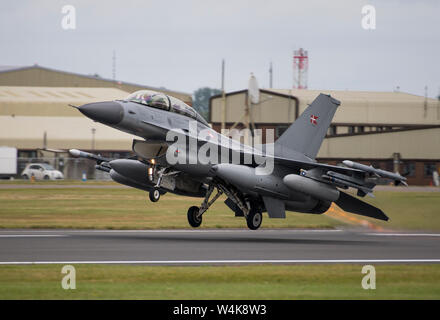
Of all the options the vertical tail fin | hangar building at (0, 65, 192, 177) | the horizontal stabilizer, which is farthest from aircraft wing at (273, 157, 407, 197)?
hangar building at (0, 65, 192, 177)

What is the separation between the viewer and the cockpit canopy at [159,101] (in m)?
19.5

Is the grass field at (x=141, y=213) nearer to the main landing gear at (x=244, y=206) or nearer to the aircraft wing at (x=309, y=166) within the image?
the aircraft wing at (x=309, y=166)

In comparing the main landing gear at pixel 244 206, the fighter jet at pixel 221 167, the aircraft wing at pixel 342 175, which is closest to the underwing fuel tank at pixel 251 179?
the fighter jet at pixel 221 167

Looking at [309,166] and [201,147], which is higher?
[201,147]

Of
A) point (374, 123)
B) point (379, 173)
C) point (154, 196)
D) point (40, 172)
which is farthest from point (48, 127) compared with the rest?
point (379, 173)

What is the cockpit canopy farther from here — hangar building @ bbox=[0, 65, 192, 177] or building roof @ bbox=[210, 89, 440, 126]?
building roof @ bbox=[210, 89, 440, 126]

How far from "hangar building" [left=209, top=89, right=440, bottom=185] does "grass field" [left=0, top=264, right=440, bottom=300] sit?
1755 inches

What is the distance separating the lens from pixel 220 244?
60.7ft

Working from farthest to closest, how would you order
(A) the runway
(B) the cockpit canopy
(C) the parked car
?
(C) the parked car < (B) the cockpit canopy < (A) the runway

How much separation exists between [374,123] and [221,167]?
144 feet

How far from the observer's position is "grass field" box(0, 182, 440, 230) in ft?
72.2

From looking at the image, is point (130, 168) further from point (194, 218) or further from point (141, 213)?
point (141, 213)

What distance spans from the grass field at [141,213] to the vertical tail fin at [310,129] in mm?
2713

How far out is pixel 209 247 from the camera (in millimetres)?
17641
